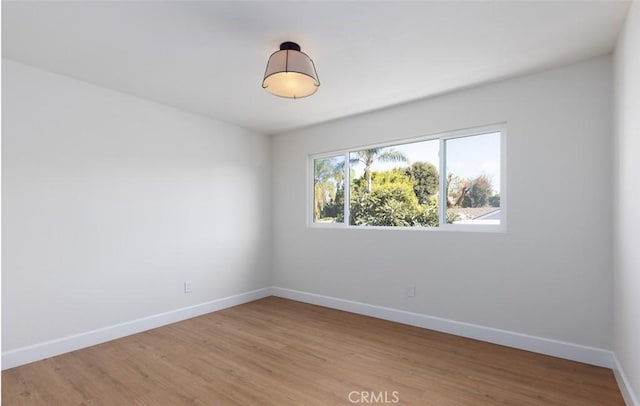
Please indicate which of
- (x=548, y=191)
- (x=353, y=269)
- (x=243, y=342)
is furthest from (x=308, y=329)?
→ (x=548, y=191)

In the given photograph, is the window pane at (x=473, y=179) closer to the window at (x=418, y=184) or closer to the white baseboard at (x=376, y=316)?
the window at (x=418, y=184)

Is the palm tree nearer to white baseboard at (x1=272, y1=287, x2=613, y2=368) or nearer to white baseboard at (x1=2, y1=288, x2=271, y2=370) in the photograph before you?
white baseboard at (x1=272, y1=287, x2=613, y2=368)

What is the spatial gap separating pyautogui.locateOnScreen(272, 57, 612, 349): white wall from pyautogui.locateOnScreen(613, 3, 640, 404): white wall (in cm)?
19

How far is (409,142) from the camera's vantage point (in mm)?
3943

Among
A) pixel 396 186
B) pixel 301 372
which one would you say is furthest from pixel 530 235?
pixel 301 372

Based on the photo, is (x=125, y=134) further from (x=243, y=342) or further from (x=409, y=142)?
(x=409, y=142)

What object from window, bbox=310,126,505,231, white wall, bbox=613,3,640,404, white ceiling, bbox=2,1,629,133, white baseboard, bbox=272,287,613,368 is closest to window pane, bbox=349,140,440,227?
window, bbox=310,126,505,231

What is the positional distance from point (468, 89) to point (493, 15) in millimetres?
1237

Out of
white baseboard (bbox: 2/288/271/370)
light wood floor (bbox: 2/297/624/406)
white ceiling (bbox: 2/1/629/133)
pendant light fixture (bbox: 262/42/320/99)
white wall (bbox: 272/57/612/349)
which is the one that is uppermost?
white ceiling (bbox: 2/1/629/133)

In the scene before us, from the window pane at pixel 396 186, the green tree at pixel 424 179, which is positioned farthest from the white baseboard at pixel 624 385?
the green tree at pixel 424 179

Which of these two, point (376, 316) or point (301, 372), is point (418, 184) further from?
point (301, 372)

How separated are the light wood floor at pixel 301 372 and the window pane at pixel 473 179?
1.22 m

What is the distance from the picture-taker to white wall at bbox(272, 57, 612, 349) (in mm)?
2787

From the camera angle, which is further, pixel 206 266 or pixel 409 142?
pixel 206 266
